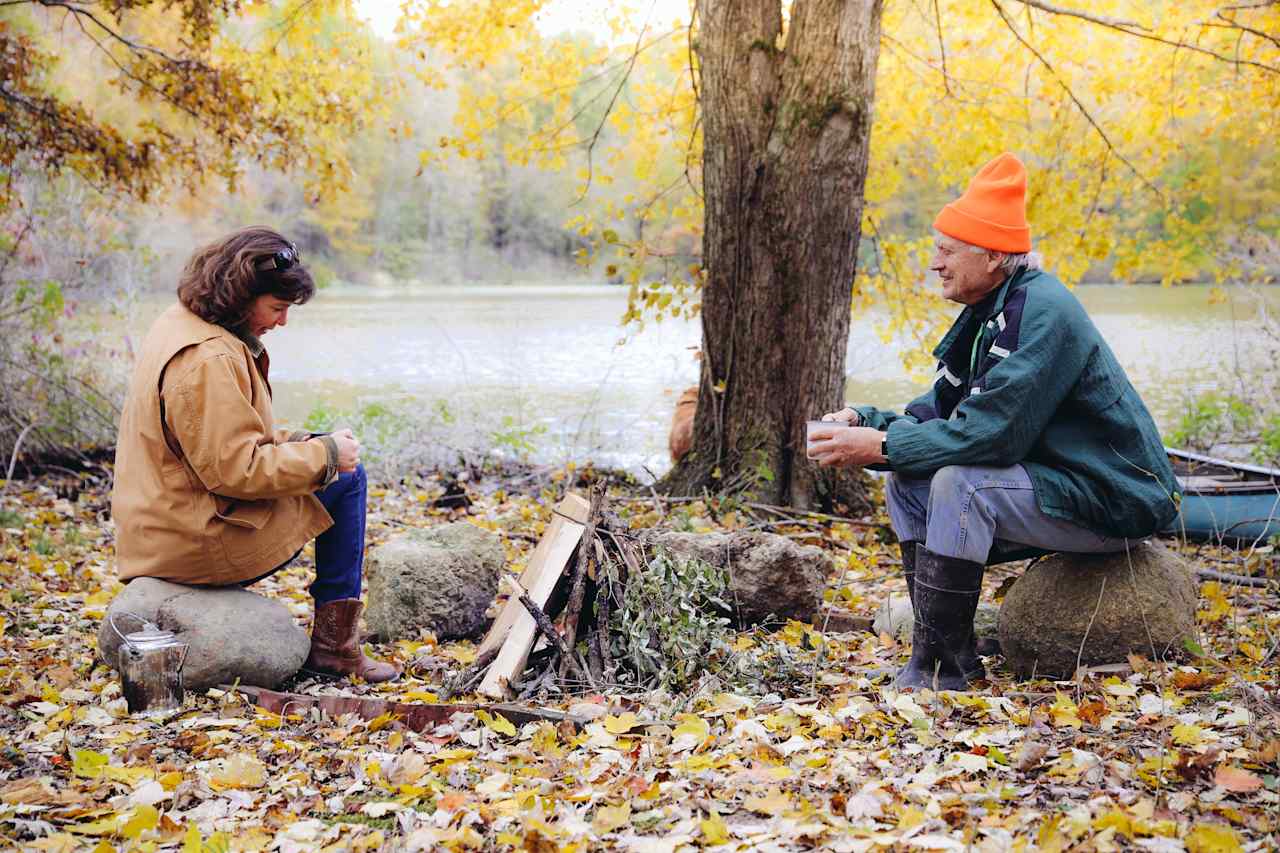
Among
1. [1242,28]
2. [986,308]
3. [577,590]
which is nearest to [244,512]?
[577,590]

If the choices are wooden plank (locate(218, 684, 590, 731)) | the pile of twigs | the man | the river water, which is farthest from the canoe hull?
wooden plank (locate(218, 684, 590, 731))

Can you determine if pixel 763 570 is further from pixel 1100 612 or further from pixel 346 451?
pixel 346 451

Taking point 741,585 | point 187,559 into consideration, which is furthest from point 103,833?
point 741,585

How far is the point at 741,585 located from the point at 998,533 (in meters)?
1.19

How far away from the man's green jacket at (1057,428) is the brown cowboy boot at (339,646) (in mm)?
1973

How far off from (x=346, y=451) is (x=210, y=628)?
722 mm

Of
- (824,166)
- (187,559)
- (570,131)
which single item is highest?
(570,131)

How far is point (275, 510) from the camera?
11.6 ft

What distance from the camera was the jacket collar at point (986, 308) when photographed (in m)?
3.40

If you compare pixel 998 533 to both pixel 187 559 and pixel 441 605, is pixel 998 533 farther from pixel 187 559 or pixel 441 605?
pixel 187 559

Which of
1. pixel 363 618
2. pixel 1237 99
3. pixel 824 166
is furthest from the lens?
pixel 1237 99

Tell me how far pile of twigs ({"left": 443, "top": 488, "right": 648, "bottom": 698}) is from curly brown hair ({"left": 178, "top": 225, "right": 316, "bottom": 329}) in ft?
4.17

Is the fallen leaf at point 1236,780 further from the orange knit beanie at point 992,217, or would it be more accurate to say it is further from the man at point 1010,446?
the orange knit beanie at point 992,217

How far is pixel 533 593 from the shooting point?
12.3 feet
